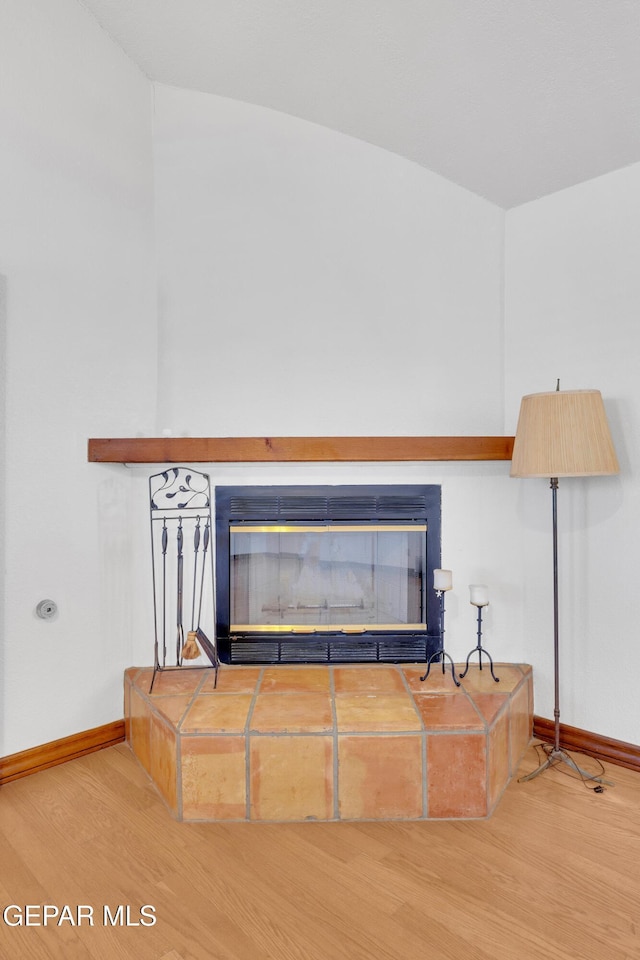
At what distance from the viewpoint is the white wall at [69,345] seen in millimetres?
1939

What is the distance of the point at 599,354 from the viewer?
2.09m

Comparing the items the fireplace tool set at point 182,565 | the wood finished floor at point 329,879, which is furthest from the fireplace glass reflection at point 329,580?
the wood finished floor at point 329,879

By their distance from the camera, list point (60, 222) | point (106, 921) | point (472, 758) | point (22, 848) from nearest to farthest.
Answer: point (106, 921) < point (22, 848) < point (472, 758) < point (60, 222)

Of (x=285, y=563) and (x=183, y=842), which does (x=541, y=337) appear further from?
(x=183, y=842)

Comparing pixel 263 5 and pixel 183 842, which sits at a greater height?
pixel 263 5

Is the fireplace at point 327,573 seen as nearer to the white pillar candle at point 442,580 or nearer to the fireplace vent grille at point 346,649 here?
the fireplace vent grille at point 346,649

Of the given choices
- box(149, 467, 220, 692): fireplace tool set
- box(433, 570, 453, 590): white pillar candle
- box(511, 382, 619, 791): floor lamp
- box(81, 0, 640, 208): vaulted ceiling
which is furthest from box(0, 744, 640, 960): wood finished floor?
box(81, 0, 640, 208): vaulted ceiling

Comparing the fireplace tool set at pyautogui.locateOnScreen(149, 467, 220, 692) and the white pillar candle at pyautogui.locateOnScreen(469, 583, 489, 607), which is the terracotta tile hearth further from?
the fireplace tool set at pyautogui.locateOnScreen(149, 467, 220, 692)

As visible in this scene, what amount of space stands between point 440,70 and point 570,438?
1.34 meters

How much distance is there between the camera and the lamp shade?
5.84ft

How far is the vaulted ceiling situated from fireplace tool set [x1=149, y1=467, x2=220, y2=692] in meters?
1.62

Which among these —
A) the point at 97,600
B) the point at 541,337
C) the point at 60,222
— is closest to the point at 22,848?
Result: the point at 97,600

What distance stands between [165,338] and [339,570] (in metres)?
1.26

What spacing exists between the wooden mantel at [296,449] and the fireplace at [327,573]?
11.0 inches
